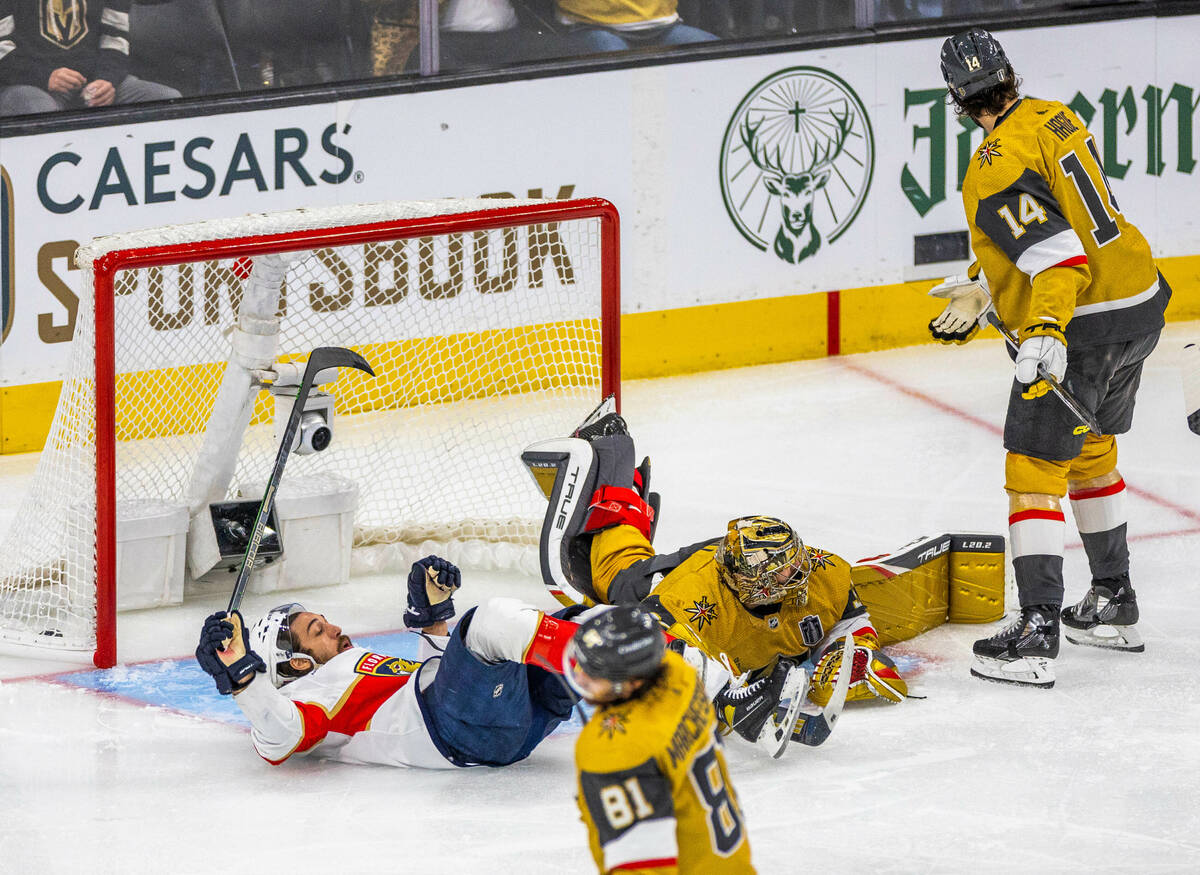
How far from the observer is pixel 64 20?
622cm

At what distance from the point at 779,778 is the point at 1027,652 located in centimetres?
80

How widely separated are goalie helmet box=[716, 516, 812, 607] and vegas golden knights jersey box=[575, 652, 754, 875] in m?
1.26

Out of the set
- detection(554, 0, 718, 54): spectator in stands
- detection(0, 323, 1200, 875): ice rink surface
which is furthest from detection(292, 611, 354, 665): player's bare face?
detection(554, 0, 718, 54): spectator in stands

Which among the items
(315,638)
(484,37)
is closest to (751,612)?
(315,638)

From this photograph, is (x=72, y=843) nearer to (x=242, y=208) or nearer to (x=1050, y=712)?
(x=1050, y=712)

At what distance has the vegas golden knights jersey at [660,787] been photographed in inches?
105

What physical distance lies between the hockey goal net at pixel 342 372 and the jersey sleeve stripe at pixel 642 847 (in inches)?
92.7

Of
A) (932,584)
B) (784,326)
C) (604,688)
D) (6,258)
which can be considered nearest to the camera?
(604,688)

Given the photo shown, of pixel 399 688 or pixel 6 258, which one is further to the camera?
pixel 6 258

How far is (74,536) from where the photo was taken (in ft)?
15.8

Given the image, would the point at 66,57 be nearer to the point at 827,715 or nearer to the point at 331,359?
the point at 331,359

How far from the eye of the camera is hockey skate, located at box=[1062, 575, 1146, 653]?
486 centimetres

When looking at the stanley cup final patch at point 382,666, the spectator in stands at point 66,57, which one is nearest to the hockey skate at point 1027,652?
the stanley cup final patch at point 382,666

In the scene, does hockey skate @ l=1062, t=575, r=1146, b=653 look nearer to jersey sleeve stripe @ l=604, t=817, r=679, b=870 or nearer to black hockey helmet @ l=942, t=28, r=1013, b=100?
black hockey helmet @ l=942, t=28, r=1013, b=100
